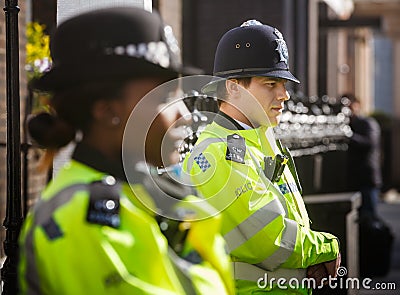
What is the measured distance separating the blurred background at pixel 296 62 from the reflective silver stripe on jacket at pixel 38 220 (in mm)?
487

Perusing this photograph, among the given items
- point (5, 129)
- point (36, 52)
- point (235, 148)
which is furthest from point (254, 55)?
point (36, 52)

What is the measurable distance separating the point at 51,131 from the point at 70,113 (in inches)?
3.3

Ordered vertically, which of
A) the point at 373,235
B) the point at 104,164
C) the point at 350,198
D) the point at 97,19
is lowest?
the point at 373,235

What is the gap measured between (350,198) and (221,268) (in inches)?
183

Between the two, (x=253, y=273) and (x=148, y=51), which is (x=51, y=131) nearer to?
(x=148, y=51)

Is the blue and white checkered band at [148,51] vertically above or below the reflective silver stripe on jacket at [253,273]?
above

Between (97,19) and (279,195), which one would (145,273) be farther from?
(279,195)

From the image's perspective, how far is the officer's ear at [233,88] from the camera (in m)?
3.43

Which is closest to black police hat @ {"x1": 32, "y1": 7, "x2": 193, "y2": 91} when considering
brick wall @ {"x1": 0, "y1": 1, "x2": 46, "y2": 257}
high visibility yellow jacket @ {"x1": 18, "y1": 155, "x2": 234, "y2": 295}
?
high visibility yellow jacket @ {"x1": 18, "y1": 155, "x2": 234, "y2": 295}

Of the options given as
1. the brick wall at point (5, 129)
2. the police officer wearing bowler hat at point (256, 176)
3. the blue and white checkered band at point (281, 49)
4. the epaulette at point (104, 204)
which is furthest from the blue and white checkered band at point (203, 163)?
the brick wall at point (5, 129)

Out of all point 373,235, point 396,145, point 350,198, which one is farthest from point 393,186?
point 350,198

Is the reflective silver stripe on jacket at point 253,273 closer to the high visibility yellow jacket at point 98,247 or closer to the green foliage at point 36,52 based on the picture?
the high visibility yellow jacket at point 98,247

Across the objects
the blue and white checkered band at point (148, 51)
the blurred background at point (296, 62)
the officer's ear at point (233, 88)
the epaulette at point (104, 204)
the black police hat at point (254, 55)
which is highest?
the blue and white checkered band at point (148, 51)

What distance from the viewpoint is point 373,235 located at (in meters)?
8.75
